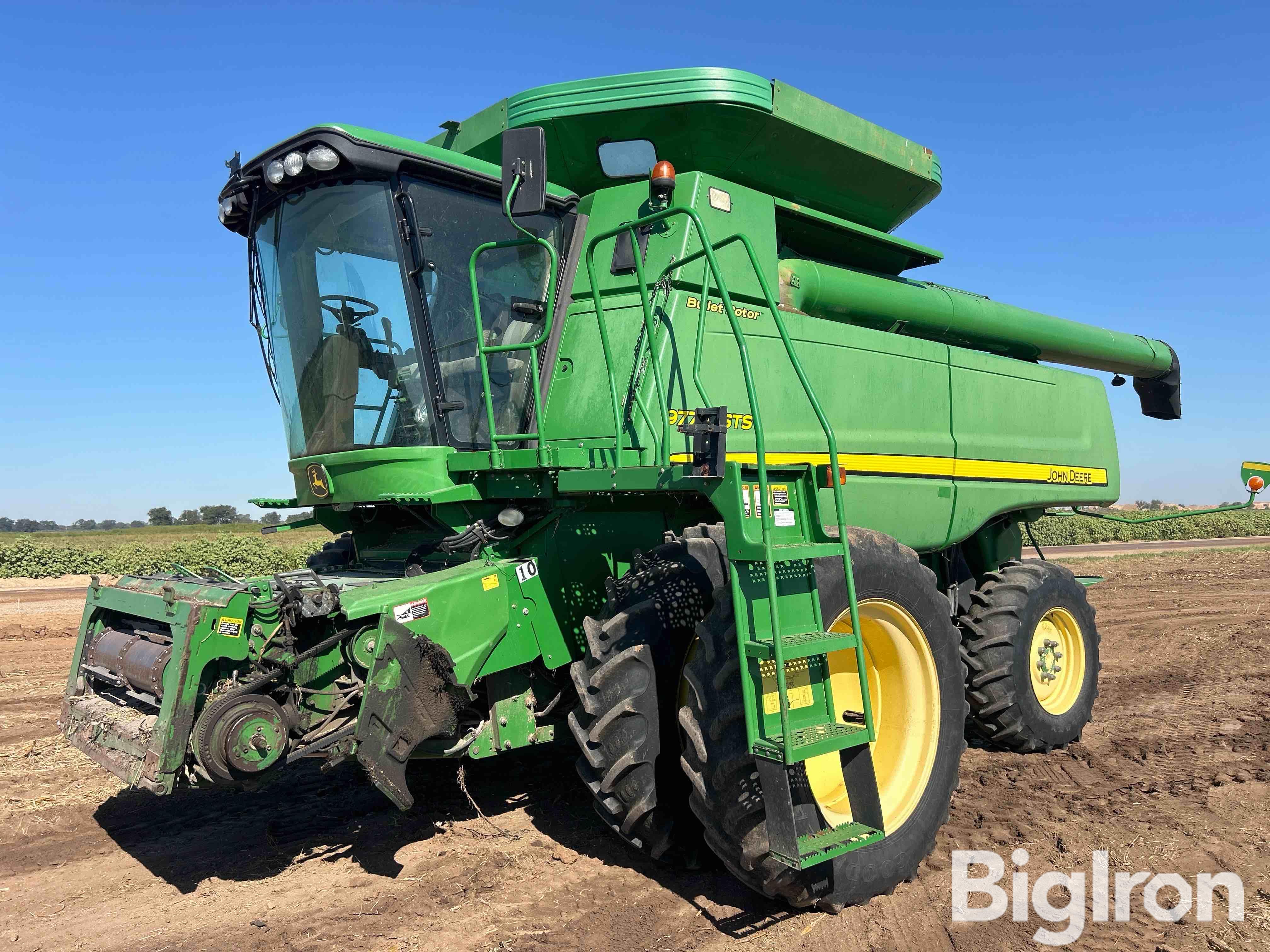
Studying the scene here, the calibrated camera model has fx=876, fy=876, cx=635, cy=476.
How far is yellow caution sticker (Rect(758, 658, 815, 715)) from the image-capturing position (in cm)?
322

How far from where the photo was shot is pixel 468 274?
436cm

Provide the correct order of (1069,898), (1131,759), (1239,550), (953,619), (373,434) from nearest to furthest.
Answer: (1069,898), (373,434), (1131,759), (953,619), (1239,550)

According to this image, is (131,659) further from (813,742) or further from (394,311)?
(813,742)

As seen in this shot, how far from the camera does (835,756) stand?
3.87 meters

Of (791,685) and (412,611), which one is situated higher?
(412,611)

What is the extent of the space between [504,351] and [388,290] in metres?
0.61

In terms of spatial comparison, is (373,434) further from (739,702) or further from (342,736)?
(739,702)

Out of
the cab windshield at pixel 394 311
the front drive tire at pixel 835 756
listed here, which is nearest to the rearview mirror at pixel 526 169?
the cab windshield at pixel 394 311

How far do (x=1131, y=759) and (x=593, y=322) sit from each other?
13.9 ft

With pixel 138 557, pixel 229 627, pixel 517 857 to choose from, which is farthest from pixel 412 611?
pixel 138 557

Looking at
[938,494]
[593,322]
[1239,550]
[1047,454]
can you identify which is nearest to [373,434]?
[593,322]

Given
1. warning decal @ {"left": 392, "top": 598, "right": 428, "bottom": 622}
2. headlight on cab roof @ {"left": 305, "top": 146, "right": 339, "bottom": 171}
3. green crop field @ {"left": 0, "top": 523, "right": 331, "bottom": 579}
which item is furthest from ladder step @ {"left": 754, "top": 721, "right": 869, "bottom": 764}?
green crop field @ {"left": 0, "top": 523, "right": 331, "bottom": 579}

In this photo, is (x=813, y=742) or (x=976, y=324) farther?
(x=976, y=324)

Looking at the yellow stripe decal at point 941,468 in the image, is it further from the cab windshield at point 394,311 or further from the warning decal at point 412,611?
the warning decal at point 412,611
